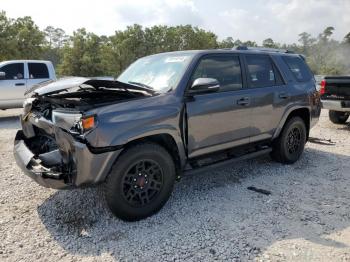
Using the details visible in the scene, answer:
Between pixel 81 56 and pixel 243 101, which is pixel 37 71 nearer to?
pixel 243 101

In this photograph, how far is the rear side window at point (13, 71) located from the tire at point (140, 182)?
8928 mm

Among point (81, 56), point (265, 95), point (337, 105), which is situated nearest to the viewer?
point (265, 95)

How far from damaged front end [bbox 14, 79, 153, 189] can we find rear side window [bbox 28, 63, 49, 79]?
7.85 metres

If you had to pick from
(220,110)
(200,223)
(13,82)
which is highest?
(13,82)

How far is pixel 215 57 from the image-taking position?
4.45 metres

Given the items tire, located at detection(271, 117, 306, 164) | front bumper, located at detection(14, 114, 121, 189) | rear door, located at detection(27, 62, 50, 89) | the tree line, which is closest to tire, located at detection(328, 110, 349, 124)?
tire, located at detection(271, 117, 306, 164)

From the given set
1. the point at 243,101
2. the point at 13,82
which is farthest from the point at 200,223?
the point at 13,82

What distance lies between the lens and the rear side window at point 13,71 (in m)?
10.9

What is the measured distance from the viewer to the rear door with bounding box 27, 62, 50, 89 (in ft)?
36.5

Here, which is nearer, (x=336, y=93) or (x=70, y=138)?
(x=70, y=138)

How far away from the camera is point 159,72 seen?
4379mm

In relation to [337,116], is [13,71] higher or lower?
higher

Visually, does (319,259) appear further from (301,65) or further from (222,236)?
(301,65)

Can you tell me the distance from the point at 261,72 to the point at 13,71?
885 cm
